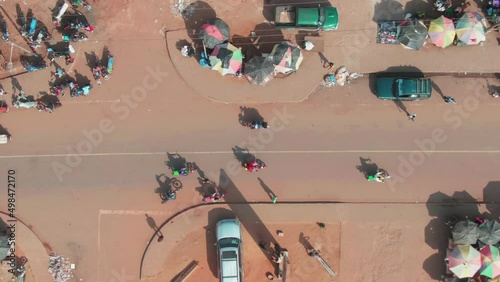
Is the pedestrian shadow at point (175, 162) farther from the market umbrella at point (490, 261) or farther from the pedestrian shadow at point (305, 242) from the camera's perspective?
the market umbrella at point (490, 261)

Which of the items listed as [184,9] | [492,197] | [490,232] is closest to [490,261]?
[490,232]

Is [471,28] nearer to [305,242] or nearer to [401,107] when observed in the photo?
[401,107]

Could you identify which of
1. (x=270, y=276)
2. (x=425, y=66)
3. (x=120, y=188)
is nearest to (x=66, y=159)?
(x=120, y=188)

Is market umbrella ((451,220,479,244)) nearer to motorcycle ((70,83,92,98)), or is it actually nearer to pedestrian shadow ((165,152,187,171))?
pedestrian shadow ((165,152,187,171))

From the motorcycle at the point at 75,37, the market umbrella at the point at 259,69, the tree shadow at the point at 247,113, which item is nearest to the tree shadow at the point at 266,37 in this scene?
the market umbrella at the point at 259,69

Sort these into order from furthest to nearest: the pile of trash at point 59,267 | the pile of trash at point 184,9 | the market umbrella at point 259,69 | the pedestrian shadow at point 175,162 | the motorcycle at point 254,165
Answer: the pile of trash at point 59,267
the pedestrian shadow at point 175,162
the pile of trash at point 184,9
the motorcycle at point 254,165
the market umbrella at point 259,69
